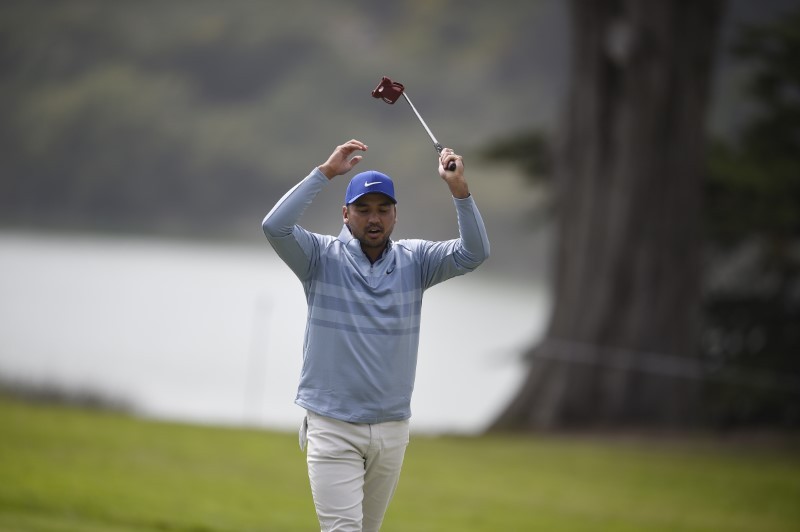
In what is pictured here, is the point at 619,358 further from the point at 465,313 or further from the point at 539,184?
the point at 465,313

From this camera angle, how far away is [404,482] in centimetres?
1095

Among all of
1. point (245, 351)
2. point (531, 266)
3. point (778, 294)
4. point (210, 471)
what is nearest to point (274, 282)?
point (245, 351)

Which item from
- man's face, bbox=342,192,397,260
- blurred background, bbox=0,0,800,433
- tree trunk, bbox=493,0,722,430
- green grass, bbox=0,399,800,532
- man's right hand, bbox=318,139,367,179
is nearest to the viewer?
man's right hand, bbox=318,139,367,179

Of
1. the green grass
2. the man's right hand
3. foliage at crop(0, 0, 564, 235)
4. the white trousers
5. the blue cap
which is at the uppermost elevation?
foliage at crop(0, 0, 564, 235)

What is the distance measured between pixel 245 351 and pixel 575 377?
14721mm

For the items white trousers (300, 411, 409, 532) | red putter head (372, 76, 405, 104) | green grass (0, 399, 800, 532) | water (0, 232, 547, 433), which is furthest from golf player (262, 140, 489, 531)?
water (0, 232, 547, 433)

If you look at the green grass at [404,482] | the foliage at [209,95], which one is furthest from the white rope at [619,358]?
the foliage at [209,95]

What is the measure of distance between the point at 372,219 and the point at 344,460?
3.30 feet

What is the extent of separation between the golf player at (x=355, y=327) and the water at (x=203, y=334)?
35.7 ft

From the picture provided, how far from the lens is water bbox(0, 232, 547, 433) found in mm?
20781

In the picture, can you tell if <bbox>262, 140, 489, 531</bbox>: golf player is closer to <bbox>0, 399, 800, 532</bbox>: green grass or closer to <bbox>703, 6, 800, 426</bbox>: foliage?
<bbox>0, 399, 800, 532</bbox>: green grass

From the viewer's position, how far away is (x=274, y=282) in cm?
4153

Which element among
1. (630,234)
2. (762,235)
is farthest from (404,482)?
(762,235)

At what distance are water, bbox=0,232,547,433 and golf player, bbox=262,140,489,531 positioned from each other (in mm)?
10879
